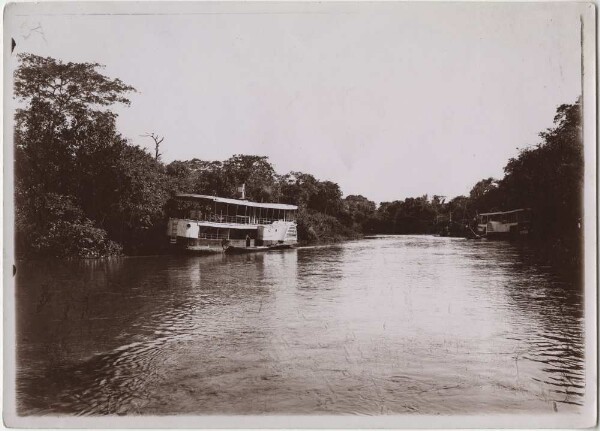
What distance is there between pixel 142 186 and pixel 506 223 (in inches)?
139

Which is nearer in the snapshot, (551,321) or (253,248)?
(551,321)

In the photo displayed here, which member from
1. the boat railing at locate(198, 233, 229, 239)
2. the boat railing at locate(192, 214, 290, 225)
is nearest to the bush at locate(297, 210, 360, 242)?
the boat railing at locate(192, 214, 290, 225)

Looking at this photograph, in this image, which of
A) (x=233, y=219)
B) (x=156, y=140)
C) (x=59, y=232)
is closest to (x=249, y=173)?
(x=156, y=140)

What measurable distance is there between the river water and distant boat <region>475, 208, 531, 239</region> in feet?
0.74

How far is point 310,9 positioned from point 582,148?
2087 millimetres

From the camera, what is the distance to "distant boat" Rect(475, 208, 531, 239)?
4.59m

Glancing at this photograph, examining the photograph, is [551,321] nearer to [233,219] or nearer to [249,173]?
[249,173]

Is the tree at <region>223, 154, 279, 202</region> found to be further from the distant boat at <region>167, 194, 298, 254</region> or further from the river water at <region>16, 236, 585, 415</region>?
the river water at <region>16, 236, 585, 415</region>

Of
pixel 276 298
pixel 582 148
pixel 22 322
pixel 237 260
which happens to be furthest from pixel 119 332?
pixel 582 148

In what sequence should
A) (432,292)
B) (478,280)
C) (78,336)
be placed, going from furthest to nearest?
(478,280) < (432,292) < (78,336)

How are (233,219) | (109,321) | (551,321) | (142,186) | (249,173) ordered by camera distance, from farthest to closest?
(233,219)
(142,186)
(249,173)
(109,321)
(551,321)

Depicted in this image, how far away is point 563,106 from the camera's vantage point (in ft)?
11.4

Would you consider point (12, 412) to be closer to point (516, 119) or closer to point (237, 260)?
point (237, 260)

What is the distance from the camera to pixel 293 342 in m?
3.64
